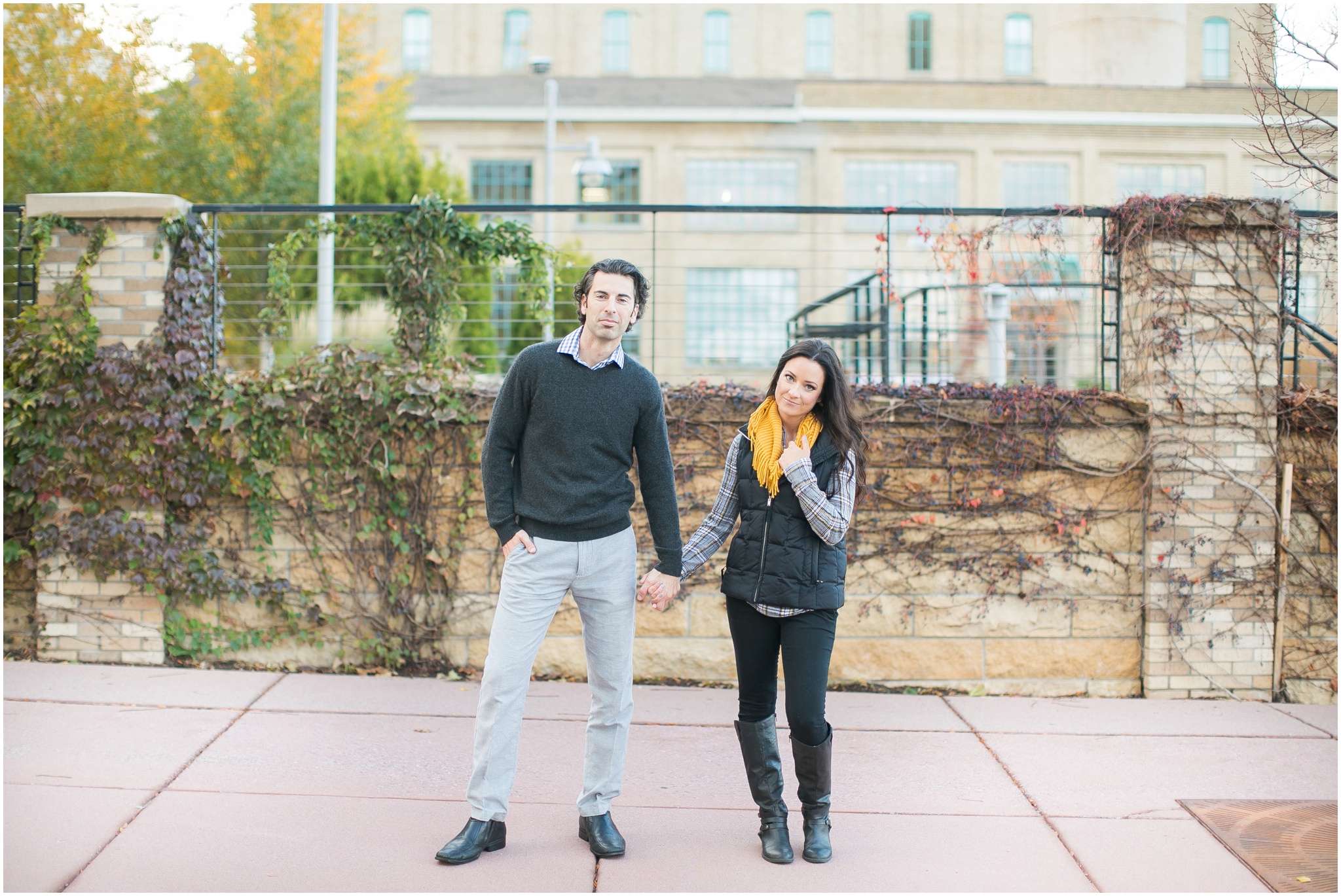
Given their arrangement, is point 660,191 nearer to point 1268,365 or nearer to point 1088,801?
point 1268,365

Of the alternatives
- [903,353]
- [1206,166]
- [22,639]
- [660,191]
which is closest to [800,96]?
[660,191]

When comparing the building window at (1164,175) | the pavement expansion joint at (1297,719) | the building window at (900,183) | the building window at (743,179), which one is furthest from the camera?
the building window at (1164,175)

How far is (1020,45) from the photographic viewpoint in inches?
1152

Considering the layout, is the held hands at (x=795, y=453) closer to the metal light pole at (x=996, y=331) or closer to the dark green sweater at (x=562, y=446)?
the dark green sweater at (x=562, y=446)

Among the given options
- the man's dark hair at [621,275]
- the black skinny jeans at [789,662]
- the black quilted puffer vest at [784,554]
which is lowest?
the black skinny jeans at [789,662]

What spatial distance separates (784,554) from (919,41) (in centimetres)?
2948

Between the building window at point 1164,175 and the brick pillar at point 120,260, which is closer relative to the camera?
the brick pillar at point 120,260

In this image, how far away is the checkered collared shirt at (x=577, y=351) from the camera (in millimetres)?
3352

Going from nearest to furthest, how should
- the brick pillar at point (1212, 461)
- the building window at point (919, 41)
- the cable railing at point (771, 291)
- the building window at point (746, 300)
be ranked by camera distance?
the brick pillar at point (1212, 461), the cable railing at point (771, 291), the building window at point (746, 300), the building window at point (919, 41)

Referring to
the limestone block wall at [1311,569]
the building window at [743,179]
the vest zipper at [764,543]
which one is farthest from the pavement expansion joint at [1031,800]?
the building window at [743,179]

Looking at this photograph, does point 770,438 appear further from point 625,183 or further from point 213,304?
point 625,183

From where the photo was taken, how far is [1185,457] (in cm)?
555

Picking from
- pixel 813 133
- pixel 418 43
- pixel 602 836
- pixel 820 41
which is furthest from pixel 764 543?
pixel 418 43

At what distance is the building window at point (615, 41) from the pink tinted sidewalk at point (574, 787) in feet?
86.8
